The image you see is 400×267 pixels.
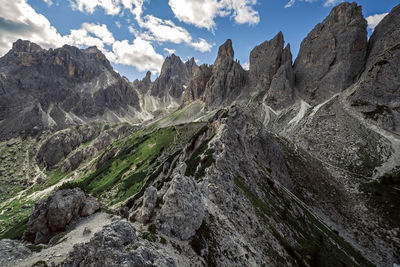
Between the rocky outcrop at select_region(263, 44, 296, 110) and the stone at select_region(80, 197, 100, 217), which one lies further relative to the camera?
the rocky outcrop at select_region(263, 44, 296, 110)

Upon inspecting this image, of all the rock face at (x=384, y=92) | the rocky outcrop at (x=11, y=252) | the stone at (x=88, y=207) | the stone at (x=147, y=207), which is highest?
the rock face at (x=384, y=92)

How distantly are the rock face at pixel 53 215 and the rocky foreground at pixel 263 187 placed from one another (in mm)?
129

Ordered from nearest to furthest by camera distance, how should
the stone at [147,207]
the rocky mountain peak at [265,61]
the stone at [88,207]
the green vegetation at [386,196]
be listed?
the stone at [147,207] → the stone at [88,207] → the green vegetation at [386,196] → the rocky mountain peak at [265,61]

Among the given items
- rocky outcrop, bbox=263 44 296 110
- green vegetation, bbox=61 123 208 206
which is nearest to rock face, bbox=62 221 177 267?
green vegetation, bbox=61 123 208 206

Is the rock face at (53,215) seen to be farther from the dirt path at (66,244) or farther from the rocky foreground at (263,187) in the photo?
the dirt path at (66,244)

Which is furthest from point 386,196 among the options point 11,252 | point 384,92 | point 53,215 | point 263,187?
point 11,252

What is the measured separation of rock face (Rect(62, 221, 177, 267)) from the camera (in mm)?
12883

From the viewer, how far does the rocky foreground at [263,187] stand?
19172 millimetres

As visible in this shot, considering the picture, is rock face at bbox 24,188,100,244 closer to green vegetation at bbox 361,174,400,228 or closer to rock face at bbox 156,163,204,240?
rock face at bbox 156,163,204,240

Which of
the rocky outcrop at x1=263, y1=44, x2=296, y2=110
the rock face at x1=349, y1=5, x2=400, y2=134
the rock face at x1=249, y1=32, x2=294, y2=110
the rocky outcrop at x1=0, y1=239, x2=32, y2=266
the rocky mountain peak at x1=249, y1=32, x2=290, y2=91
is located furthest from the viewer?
the rocky mountain peak at x1=249, y1=32, x2=290, y2=91

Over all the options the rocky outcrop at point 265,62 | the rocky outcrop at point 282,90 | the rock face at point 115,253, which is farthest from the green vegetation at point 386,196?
the rocky outcrop at point 265,62

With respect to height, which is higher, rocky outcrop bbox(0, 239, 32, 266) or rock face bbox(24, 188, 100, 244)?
rocky outcrop bbox(0, 239, 32, 266)

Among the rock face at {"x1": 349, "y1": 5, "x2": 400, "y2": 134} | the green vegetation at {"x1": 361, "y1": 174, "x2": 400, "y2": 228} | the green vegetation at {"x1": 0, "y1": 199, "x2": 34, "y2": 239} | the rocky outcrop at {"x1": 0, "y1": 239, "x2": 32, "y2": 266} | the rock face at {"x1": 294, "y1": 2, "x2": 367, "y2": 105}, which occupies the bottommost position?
the green vegetation at {"x1": 0, "y1": 199, "x2": 34, "y2": 239}

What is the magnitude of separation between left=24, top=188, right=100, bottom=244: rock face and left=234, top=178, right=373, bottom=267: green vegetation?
24318 millimetres
